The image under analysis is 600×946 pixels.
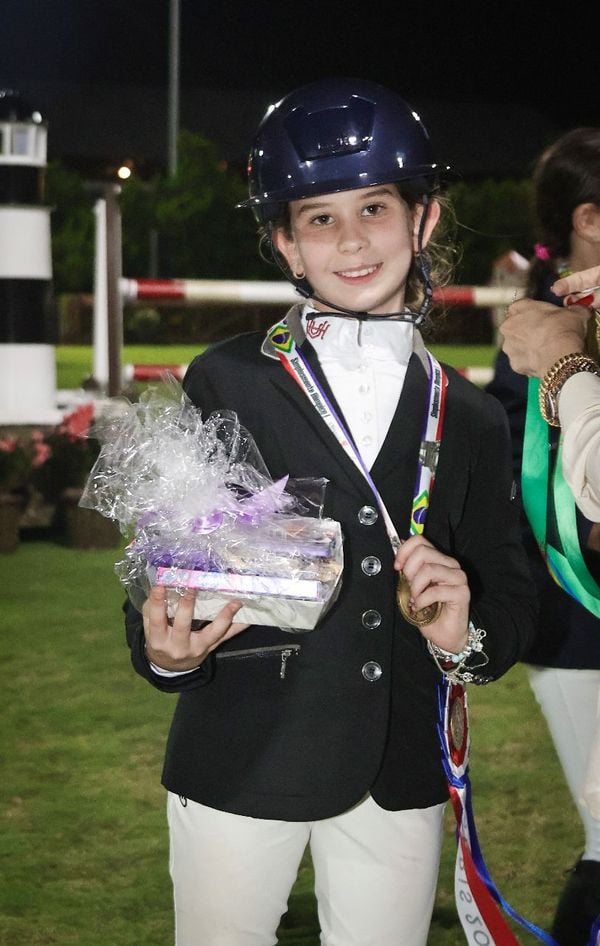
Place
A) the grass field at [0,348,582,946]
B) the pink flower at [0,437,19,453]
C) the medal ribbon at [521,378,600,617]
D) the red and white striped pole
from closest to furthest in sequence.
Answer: the medal ribbon at [521,378,600,617] < the grass field at [0,348,582,946] < the pink flower at [0,437,19,453] < the red and white striped pole

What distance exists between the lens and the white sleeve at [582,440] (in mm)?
1806

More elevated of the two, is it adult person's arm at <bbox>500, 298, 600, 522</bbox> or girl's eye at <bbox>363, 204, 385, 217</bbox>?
girl's eye at <bbox>363, 204, 385, 217</bbox>

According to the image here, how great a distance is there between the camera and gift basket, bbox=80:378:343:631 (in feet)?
5.93

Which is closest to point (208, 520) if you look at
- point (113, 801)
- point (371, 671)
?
point (371, 671)

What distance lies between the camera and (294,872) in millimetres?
2059

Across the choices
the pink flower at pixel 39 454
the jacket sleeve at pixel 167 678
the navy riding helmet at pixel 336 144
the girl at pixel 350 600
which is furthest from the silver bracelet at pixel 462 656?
the pink flower at pixel 39 454

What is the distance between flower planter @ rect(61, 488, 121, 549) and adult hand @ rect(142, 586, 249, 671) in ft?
18.2

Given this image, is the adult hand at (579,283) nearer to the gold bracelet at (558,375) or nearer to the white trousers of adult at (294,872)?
the gold bracelet at (558,375)

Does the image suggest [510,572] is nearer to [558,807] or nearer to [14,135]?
[558,807]

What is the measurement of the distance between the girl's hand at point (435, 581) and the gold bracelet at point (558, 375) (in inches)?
11.8

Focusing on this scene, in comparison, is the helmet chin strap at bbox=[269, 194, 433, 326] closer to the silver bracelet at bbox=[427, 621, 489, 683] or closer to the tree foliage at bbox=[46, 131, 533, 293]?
the silver bracelet at bbox=[427, 621, 489, 683]

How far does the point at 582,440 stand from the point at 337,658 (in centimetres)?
53

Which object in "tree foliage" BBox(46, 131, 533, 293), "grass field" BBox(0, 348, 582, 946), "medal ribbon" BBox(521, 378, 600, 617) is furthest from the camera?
"tree foliage" BBox(46, 131, 533, 293)

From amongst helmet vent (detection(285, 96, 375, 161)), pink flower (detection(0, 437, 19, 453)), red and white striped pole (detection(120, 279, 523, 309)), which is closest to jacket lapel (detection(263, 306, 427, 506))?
helmet vent (detection(285, 96, 375, 161))
